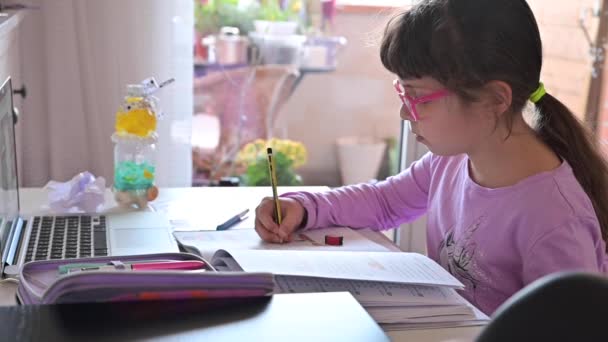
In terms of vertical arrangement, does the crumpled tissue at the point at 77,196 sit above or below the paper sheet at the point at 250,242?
Answer: above

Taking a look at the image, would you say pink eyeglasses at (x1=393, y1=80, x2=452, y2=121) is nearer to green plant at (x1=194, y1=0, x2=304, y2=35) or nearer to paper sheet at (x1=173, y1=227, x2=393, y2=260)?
paper sheet at (x1=173, y1=227, x2=393, y2=260)

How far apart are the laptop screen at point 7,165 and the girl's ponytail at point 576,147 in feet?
2.57

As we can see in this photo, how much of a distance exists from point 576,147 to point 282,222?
1.52 ft

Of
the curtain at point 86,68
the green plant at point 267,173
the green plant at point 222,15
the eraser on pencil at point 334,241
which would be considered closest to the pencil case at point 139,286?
the eraser on pencil at point 334,241

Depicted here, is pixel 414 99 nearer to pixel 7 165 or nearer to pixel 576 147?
pixel 576 147

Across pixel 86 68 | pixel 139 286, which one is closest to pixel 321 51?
pixel 86 68

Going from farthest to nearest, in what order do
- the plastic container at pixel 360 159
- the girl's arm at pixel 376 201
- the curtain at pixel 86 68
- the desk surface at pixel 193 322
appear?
the plastic container at pixel 360 159
the curtain at pixel 86 68
the girl's arm at pixel 376 201
the desk surface at pixel 193 322

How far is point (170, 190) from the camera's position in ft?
5.29

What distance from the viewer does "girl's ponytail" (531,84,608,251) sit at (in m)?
1.18

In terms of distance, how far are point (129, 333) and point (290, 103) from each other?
2176 millimetres

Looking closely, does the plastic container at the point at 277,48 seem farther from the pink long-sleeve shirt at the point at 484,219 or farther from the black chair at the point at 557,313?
the black chair at the point at 557,313

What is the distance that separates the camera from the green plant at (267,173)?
2.70 metres

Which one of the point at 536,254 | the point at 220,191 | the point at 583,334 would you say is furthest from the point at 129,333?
the point at 220,191

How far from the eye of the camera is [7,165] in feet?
4.11
